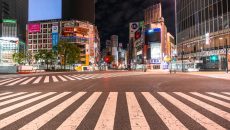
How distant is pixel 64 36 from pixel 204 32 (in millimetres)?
96000

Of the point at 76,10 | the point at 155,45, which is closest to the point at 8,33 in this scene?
the point at 76,10

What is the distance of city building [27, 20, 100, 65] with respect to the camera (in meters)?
142

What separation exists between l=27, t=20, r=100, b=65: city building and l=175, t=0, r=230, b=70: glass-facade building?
248 feet

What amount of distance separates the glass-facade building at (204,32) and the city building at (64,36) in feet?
248

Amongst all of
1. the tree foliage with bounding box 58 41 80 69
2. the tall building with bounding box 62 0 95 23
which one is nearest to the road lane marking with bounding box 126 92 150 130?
the tree foliage with bounding box 58 41 80 69

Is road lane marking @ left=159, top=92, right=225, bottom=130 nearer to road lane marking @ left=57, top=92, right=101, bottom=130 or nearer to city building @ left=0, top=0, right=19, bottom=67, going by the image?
road lane marking @ left=57, top=92, right=101, bottom=130

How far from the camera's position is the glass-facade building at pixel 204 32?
177 feet

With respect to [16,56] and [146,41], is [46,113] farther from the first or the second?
[146,41]

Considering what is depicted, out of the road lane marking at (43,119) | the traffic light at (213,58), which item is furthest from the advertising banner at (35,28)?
the road lane marking at (43,119)

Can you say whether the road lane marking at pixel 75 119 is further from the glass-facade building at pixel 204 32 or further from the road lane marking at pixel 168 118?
the glass-facade building at pixel 204 32

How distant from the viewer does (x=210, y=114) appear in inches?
285

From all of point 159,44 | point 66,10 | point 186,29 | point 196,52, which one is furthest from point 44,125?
point 66,10

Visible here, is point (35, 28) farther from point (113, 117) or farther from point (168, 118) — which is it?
point (168, 118)

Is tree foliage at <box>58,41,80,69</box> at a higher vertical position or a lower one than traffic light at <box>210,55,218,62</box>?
higher
